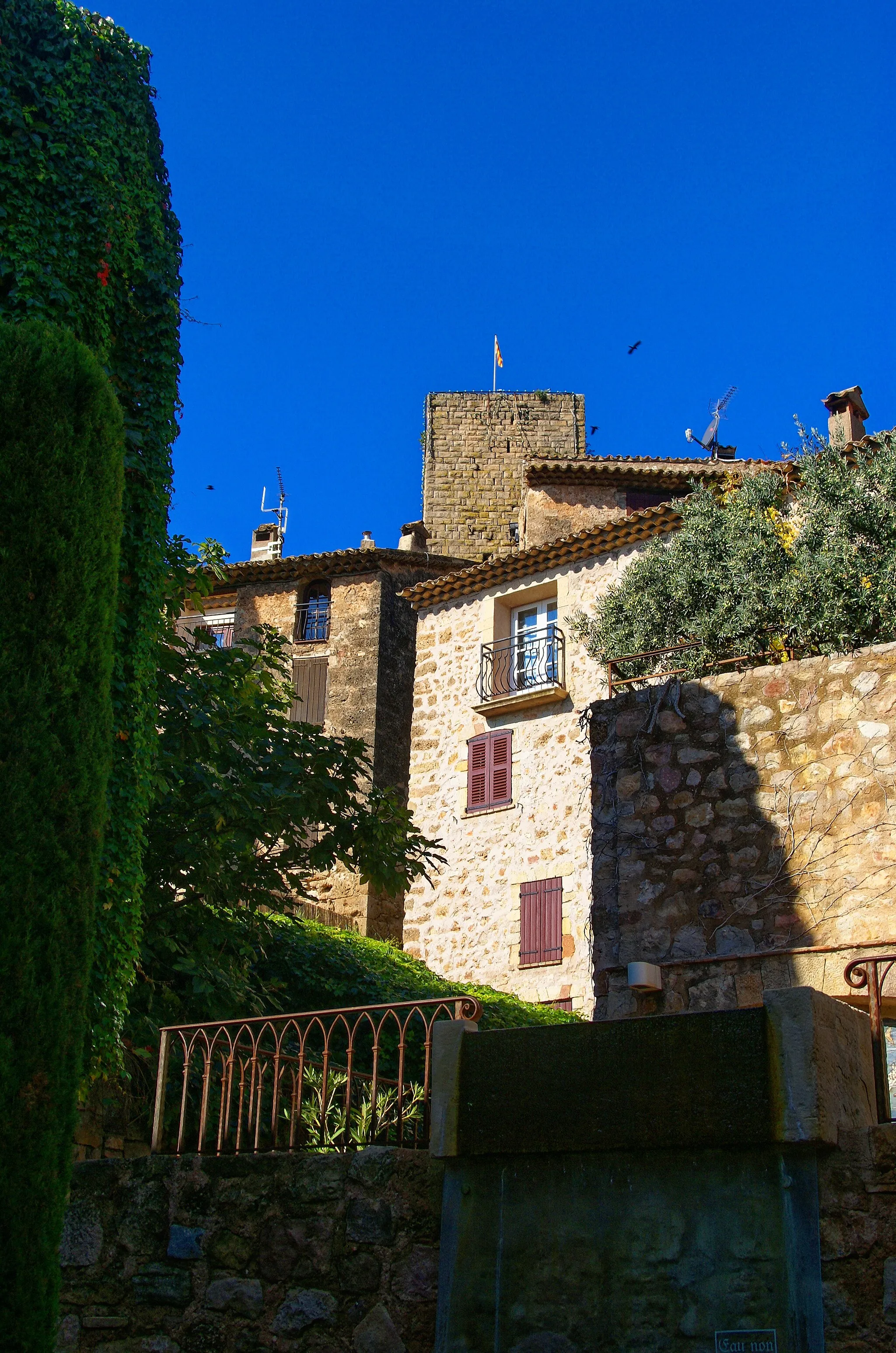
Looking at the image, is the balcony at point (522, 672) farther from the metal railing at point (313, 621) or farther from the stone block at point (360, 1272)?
the stone block at point (360, 1272)

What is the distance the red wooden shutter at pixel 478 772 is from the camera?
19.8 meters

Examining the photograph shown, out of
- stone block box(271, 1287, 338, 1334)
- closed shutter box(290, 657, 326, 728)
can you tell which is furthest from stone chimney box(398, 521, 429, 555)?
stone block box(271, 1287, 338, 1334)

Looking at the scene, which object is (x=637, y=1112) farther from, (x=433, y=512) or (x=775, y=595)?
(x=433, y=512)

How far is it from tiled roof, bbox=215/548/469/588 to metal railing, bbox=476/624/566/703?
5.88m

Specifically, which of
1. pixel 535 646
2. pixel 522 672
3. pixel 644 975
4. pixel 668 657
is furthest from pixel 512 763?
pixel 644 975

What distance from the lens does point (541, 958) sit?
58.8 feet

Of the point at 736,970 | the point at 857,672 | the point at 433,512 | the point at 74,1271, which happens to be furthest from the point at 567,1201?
the point at 433,512

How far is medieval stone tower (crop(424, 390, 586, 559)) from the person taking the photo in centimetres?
2897

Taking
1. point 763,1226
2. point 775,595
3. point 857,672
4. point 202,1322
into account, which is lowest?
point 202,1322

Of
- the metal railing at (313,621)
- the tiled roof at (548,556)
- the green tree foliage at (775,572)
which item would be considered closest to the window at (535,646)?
the tiled roof at (548,556)

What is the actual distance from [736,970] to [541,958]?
876 centimetres

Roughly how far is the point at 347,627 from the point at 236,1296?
19630 mm

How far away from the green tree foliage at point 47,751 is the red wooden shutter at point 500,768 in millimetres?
13212

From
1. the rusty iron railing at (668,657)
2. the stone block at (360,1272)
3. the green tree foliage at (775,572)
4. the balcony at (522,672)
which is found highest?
the balcony at (522,672)
